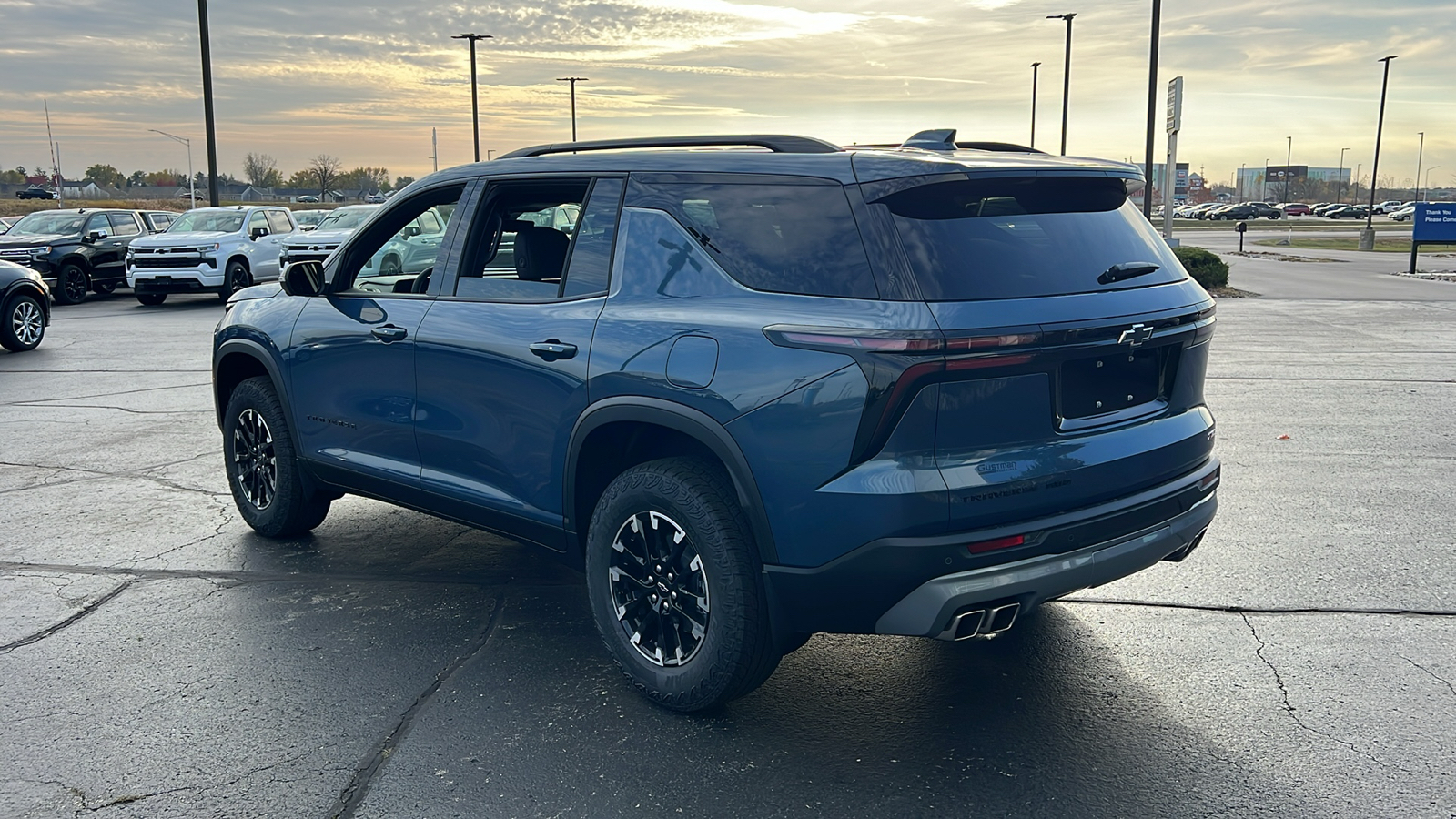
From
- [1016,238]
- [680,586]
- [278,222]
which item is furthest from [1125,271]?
[278,222]

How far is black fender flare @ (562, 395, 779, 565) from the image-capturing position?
3.59m

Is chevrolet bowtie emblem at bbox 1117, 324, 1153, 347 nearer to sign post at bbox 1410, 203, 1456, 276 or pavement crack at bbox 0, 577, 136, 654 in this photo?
pavement crack at bbox 0, 577, 136, 654

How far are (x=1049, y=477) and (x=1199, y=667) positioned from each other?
4.58 feet

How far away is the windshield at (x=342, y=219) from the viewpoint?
23.8 m

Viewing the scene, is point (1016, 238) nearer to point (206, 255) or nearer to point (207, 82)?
point (206, 255)

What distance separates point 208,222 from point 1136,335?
22164 millimetres

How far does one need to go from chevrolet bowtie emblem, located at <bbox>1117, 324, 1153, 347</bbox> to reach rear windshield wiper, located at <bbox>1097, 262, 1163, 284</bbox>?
7.0 inches

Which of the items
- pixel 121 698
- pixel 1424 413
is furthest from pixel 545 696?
pixel 1424 413

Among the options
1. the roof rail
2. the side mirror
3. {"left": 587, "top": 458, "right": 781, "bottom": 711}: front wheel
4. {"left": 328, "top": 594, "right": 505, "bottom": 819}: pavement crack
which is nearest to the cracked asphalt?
{"left": 328, "top": 594, "right": 505, "bottom": 819}: pavement crack

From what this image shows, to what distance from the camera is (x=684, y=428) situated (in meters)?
3.73

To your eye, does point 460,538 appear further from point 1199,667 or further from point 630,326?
point 1199,667

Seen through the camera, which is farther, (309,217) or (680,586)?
(309,217)

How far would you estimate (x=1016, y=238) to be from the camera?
3.64m

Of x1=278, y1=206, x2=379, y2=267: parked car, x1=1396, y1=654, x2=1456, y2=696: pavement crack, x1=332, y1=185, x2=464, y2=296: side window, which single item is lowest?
x1=1396, y1=654, x2=1456, y2=696: pavement crack
